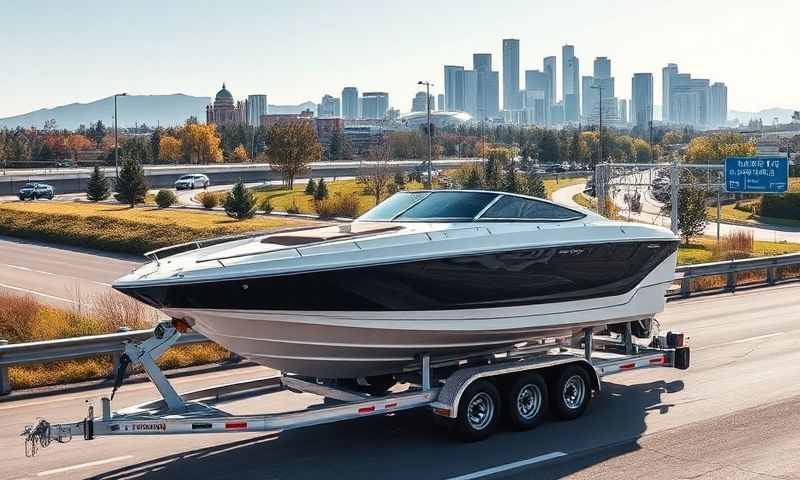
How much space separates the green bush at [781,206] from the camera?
2544 inches

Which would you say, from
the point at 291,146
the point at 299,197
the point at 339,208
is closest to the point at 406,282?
the point at 339,208

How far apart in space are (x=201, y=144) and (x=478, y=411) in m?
113

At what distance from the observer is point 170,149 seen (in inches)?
4924

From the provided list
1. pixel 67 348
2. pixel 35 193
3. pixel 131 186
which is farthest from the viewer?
pixel 35 193

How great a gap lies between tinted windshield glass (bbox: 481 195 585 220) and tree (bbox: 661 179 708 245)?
30557 mm

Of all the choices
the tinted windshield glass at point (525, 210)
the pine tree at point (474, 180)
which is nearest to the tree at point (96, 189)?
the pine tree at point (474, 180)

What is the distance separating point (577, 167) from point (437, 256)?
4419 inches

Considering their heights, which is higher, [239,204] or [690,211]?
[239,204]

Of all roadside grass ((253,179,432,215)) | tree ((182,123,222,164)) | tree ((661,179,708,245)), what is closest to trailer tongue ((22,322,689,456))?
tree ((661,179,708,245))

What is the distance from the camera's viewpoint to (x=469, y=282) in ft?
35.3

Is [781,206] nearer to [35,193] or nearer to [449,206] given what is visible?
[35,193]

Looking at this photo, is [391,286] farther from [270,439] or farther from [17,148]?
[17,148]

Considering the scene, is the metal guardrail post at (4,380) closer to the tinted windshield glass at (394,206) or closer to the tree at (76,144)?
the tinted windshield glass at (394,206)

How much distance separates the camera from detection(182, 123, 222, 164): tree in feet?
395
